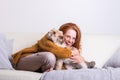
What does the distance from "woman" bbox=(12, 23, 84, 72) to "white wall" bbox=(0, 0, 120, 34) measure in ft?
1.80

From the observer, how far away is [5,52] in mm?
2227

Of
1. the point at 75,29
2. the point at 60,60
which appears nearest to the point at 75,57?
the point at 60,60

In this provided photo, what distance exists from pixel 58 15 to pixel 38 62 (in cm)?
102

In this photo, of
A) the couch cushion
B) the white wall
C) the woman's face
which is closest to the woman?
the woman's face

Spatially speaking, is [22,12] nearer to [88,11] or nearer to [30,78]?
[88,11]

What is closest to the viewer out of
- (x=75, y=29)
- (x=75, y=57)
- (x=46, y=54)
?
(x=46, y=54)

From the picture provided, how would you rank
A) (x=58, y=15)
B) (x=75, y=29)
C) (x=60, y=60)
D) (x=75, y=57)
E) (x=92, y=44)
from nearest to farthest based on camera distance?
1. (x=60, y=60)
2. (x=75, y=57)
3. (x=75, y=29)
4. (x=92, y=44)
5. (x=58, y=15)

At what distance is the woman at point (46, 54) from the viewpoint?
203 centimetres

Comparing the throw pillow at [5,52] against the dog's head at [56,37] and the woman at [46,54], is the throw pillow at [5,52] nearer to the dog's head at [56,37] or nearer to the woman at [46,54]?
the woman at [46,54]

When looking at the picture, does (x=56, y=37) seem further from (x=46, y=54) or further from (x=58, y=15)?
(x=58, y=15)

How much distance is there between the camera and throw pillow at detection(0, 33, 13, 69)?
2088 mm

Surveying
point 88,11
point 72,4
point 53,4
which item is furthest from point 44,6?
point 88,11

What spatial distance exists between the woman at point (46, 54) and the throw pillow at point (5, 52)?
0.08 meters

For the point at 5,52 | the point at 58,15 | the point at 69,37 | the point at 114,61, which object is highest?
the point at 58,15
